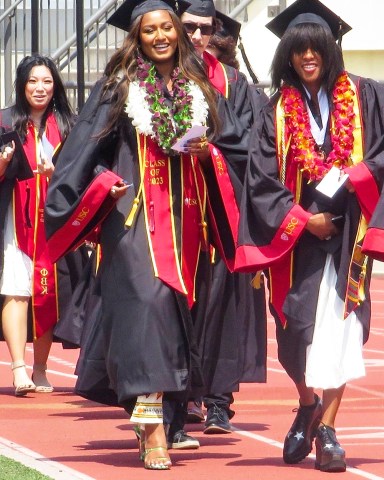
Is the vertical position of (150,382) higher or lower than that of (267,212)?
lower

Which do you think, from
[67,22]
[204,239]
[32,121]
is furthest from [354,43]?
[204,239]

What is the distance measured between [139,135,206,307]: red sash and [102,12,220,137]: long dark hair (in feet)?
0.66

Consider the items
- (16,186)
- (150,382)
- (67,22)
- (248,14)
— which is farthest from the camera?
(248,14)

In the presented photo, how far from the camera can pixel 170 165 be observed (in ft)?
26.2

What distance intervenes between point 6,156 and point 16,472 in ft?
12.0

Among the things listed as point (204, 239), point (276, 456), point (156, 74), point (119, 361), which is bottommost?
point (276, 456)

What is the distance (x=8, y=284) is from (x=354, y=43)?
15066mm

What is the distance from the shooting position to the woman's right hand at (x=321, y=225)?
7727mm

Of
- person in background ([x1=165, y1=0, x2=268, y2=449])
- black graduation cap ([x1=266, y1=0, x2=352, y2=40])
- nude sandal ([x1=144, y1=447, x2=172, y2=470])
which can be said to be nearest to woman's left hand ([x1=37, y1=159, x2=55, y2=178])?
person in background ([x1=165, y1=0, x2=268, y2=449])

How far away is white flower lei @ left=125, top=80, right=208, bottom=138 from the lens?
25.9ft

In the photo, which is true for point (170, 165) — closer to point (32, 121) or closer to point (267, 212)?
point (267, 212)

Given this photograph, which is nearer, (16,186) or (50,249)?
(50,249)

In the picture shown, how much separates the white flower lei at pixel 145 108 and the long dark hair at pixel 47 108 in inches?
121

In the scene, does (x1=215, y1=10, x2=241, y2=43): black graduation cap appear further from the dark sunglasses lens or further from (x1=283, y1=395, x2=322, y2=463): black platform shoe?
(x1=283, y1=395, x2=322, y2=463): black platform shoe
